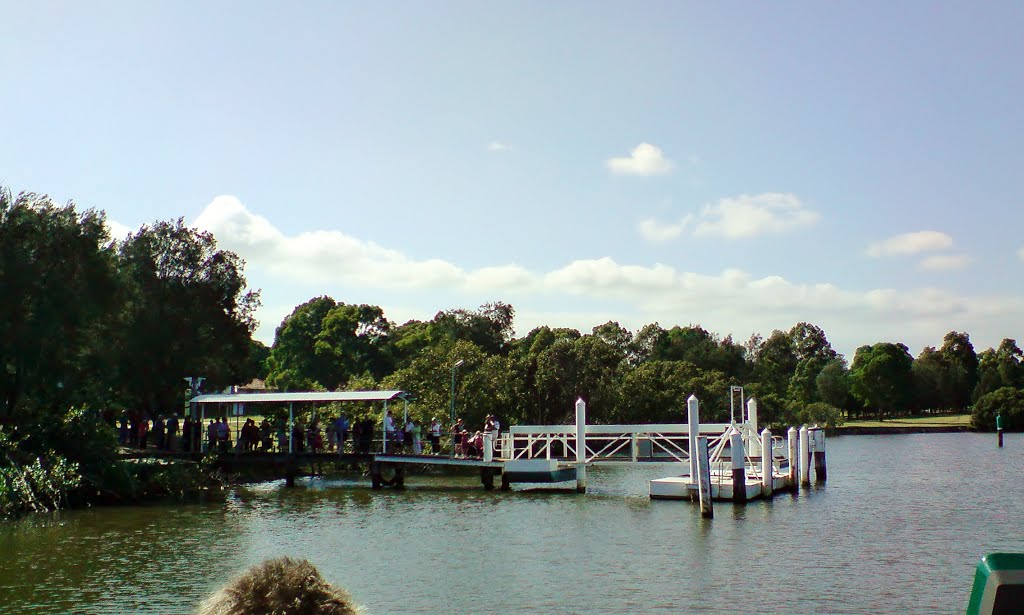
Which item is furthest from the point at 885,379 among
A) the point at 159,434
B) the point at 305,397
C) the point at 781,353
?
the point at 159,434

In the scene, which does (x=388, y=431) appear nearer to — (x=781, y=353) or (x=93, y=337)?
(x=93, y=337)

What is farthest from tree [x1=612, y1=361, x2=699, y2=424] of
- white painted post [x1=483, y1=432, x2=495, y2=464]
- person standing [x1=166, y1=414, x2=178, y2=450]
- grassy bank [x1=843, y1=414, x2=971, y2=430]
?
grassy bank [x1=843, y1=414, x2=971, y2=430]

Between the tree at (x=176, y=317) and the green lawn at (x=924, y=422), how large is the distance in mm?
78310

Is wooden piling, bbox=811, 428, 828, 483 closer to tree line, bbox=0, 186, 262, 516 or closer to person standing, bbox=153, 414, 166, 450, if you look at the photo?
tree line, bbox=0, 186, 262, 516

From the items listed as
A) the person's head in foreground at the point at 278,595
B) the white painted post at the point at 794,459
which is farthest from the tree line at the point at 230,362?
the person's head in foreground at the point at 278,595

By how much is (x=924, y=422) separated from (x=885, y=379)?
705 cm

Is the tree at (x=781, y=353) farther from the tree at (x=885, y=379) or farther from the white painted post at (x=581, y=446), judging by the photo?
the white painted post at (x=581, y=446)

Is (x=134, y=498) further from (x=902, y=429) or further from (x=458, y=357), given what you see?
(x=902, y=429)

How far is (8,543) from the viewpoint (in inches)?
980

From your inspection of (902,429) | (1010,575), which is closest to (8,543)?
(1010,575)

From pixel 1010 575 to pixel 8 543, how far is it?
2703 cm

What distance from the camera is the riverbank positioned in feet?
357

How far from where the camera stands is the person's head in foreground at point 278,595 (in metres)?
2.43

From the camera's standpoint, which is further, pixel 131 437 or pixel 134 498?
pixel 131 437
